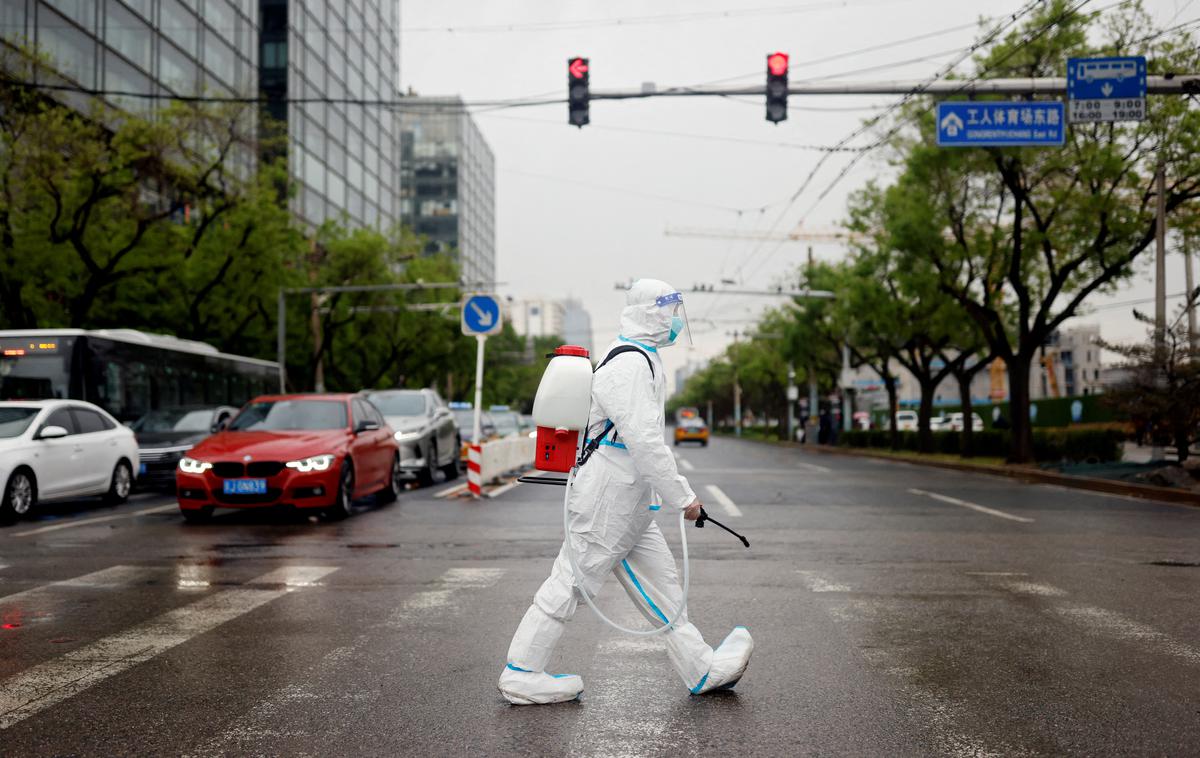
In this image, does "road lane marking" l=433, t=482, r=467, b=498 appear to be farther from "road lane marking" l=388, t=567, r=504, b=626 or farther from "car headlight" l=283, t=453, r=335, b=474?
"road lane marking" l=388, t=567, r=504, b=626

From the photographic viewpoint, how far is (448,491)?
17641 mm

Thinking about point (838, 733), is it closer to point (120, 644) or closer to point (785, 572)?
point (120, 644)

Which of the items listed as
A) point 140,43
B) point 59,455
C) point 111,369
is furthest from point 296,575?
point 140,43

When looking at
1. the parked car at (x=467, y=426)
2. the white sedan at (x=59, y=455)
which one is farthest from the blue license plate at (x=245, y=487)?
the parked car at (x=467, y=426)

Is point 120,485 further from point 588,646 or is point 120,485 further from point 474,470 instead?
point 588,646

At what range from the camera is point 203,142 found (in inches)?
1128

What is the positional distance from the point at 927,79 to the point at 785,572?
29.7 ft

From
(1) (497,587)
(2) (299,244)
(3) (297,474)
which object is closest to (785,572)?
(1) (497,587)

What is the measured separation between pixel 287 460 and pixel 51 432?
3566mm

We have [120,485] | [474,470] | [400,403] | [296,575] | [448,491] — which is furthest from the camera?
[400,403]

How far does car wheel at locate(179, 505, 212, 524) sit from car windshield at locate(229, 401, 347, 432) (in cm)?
108

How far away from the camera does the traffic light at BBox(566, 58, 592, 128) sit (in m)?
13.8

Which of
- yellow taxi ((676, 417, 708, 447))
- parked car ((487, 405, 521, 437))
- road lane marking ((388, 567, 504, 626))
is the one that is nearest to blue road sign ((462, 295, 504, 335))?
road lane marking ((388, 567, 504, 626))

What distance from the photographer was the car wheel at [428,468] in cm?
1948
